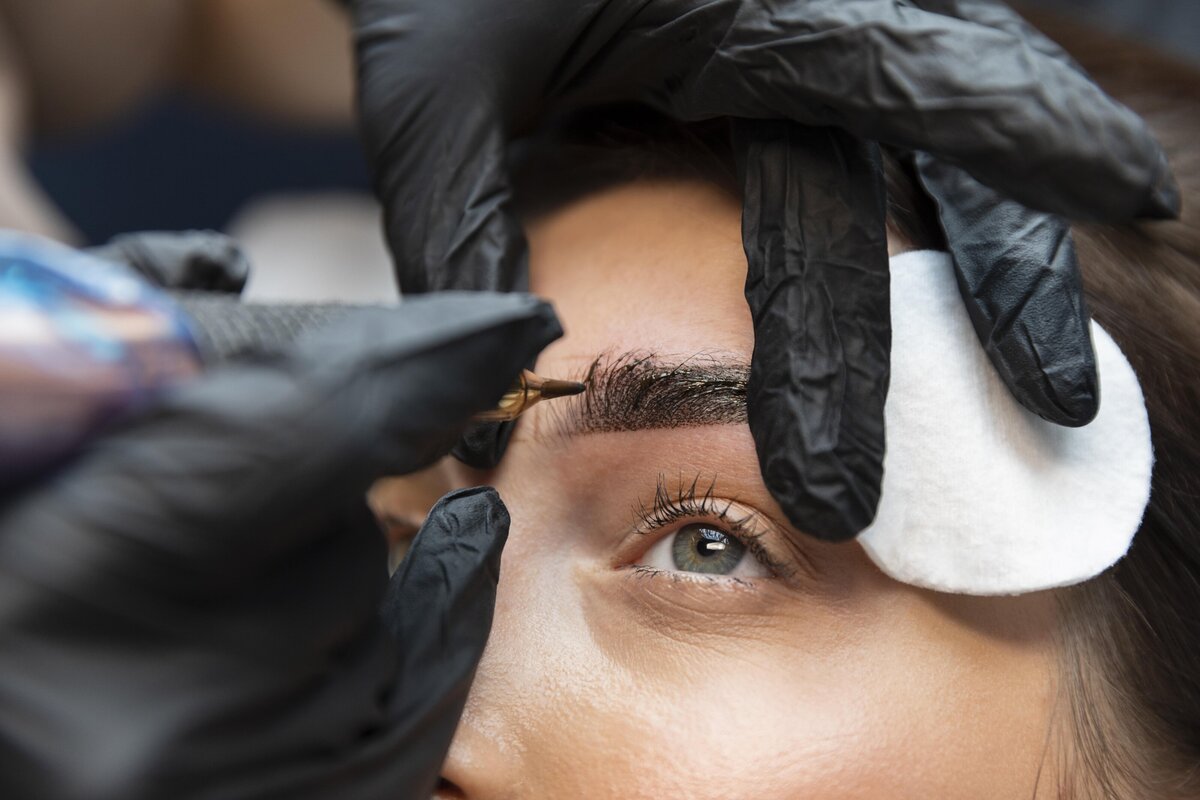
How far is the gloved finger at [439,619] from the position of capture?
642mm

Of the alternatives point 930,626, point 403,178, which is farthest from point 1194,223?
point 403,178

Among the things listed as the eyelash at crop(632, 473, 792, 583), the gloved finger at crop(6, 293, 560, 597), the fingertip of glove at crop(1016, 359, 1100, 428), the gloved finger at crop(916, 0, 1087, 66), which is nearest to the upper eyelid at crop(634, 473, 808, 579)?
the eyelash at crop(632, 473, 792, 583)

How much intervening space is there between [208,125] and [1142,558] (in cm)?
217

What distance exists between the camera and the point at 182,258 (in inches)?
41.3

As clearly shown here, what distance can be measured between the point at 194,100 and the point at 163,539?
2035mm

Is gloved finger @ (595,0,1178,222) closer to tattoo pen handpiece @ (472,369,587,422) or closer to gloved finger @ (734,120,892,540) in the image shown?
gloved finger @ (734,120,892,540)

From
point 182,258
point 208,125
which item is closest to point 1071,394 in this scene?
point 182,258

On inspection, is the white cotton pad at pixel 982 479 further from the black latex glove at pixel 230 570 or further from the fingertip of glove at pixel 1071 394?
the black latex glove at pixel 230 570

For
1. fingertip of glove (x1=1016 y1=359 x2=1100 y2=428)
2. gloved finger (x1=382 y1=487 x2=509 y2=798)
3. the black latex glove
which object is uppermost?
the black latex glove

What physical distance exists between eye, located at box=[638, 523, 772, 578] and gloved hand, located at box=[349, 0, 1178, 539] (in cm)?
12

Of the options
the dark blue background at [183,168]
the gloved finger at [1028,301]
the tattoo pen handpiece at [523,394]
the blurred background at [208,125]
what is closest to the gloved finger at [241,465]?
the tattoo pen handpiece at [523,394]

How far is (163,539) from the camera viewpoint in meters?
0.47

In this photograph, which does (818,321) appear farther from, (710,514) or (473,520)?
(473,520)

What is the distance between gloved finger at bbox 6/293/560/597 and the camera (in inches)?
18.4
